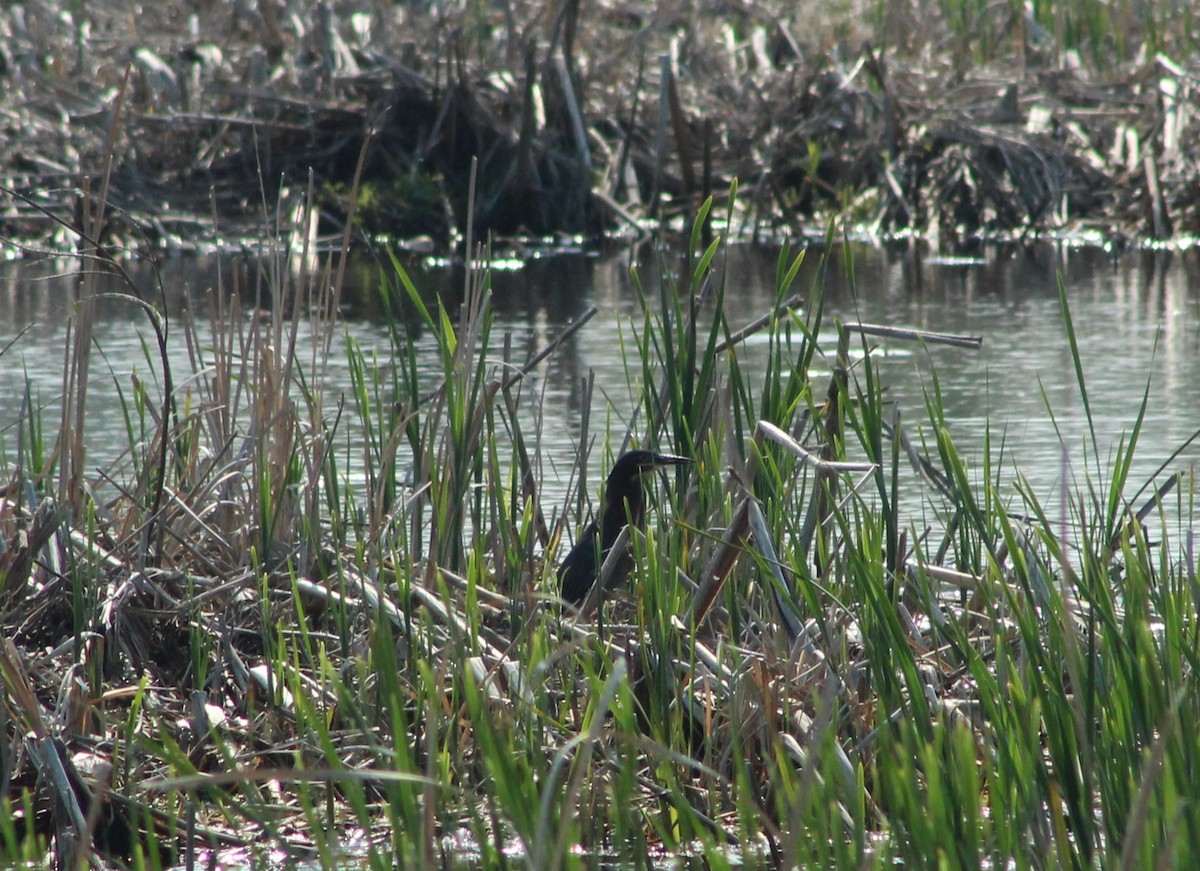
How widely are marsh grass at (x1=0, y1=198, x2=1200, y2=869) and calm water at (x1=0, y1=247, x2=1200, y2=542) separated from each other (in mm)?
622

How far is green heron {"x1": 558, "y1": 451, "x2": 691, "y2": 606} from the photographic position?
3117 mm

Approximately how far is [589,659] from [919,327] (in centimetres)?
467

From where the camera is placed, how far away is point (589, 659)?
2.23 m

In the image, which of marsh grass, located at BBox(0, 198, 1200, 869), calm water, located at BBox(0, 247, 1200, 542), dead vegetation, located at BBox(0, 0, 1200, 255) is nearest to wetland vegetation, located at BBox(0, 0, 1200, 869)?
marsh grass, located at BBox(0, 198, 1200, 869)

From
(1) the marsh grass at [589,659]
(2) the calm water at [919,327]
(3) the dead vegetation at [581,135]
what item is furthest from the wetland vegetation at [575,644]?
(3) the dead vegetation at [581,135]

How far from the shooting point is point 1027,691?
229cm

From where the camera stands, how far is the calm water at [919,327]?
481 centimetres

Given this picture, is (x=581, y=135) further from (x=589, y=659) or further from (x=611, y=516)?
(x=589, y=659)

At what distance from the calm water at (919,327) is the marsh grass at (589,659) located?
2.04 feet

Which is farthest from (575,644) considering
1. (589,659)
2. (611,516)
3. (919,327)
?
(919,327)

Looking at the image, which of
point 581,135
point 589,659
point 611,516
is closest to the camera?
point 589,659

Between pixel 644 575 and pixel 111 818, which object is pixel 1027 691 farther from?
pixel 111 818

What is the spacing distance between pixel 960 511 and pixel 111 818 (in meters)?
1.20

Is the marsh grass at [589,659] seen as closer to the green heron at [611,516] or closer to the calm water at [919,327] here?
the green heron at [611,516]
